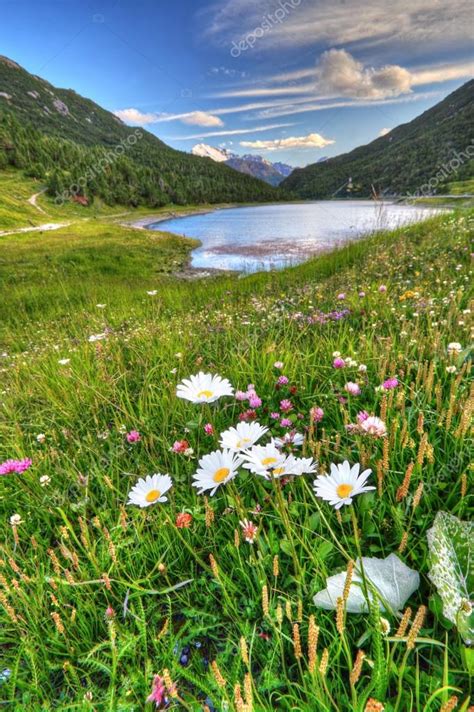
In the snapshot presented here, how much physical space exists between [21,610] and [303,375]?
2096 millimetres

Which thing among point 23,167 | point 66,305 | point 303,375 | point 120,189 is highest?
point 23,167

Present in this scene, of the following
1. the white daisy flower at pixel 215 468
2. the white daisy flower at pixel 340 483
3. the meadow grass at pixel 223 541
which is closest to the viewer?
the meadow grass at pixel 223 541

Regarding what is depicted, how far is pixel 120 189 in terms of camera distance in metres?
98.4

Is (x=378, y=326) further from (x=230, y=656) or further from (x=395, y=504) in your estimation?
(x=230, y=656)

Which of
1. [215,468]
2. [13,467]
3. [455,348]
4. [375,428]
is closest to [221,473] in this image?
[215,468]

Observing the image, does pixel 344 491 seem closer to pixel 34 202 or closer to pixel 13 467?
pixel 13 467

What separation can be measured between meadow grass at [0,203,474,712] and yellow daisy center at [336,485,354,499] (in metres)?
0.10

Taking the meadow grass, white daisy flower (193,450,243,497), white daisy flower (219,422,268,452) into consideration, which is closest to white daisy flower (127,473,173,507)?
the meadow grass

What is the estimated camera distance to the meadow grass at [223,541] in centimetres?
117

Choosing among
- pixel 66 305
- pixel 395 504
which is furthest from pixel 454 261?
pixel 66 305

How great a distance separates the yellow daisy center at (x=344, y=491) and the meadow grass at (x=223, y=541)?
10 cm

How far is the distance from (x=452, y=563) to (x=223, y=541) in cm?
97

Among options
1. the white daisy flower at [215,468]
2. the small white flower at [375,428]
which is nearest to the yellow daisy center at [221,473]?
the white daisy flower at [215,468]

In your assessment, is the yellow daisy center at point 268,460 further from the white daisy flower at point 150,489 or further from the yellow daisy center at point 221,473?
the white daisy flower at point 150,489
